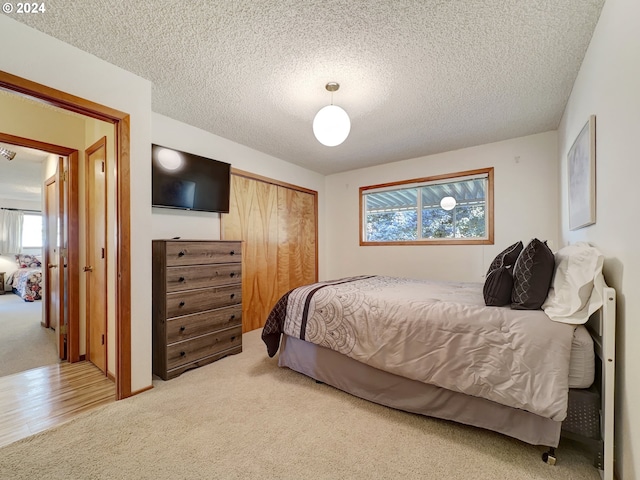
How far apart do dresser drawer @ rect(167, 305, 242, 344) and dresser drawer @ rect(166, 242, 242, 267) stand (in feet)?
1.57

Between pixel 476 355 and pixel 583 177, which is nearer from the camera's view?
pixel 476 355

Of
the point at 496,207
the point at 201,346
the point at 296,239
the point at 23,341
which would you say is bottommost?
the point at 23,341

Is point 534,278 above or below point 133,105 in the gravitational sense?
below

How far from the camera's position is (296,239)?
14.5 feet

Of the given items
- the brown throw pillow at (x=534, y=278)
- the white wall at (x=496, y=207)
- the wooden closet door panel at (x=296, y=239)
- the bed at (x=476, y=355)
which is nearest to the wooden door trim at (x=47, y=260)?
the wooden closet door panel at (x=296, y=239)

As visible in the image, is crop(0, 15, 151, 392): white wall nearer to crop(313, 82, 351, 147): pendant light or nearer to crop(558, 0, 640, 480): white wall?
crop(313, 82, 351, 147): pendant light

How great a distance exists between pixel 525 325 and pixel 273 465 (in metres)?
1.50

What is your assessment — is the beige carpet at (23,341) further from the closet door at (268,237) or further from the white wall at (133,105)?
the closet door at (268,237)

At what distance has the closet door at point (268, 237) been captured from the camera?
3586 mm

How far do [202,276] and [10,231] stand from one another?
8262mm

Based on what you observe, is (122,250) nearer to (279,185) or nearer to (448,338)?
(448,338)

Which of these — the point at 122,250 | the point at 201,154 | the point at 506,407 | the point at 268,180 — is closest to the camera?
the point at 506,407

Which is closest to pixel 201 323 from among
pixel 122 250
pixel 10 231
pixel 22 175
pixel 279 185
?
pixel 122 250

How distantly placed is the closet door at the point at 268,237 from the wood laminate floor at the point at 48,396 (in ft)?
5.25
